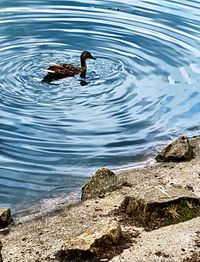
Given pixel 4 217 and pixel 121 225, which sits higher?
pixel 121 225

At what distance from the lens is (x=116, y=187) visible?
9.80 metres

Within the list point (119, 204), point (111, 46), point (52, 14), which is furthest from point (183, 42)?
point (119, 204)

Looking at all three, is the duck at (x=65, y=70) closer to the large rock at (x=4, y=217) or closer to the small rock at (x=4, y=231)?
the large rock at (x=4, y=217)

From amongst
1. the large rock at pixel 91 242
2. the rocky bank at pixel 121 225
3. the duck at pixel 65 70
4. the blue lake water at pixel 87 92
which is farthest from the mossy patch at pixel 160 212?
the duck at pixel 65 70

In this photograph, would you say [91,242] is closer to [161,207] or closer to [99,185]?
[161,207]

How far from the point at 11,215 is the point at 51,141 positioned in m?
2.68

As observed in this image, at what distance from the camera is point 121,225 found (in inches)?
319

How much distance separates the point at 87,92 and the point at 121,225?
6137 millimetres

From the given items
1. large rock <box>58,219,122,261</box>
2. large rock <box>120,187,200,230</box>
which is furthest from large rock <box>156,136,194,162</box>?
large rock <box>58,219,122,261</box>

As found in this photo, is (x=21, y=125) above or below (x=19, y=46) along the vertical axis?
below

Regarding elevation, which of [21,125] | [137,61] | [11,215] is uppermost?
[137,61]

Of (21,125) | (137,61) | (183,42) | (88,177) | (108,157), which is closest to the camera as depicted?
(88,177)

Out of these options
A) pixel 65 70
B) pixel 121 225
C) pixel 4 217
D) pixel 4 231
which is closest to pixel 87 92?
pixel 65 70

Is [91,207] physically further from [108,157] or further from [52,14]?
[52,14]
